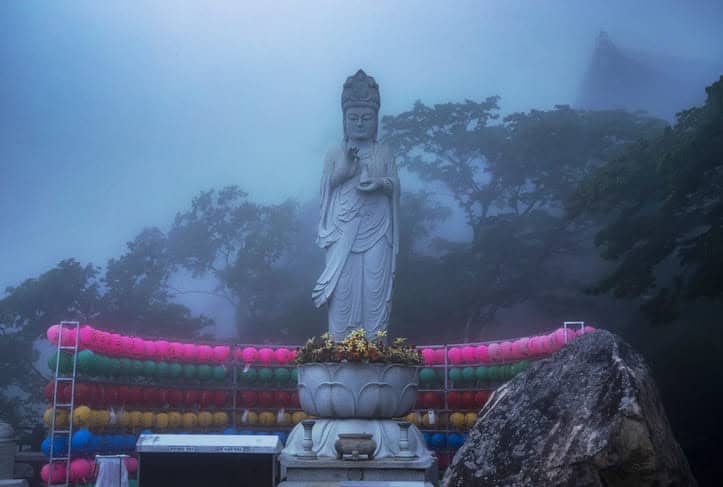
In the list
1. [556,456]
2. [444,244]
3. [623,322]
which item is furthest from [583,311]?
[556,456]

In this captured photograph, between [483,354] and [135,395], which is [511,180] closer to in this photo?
[483,354]

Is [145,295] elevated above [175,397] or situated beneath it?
elevated above

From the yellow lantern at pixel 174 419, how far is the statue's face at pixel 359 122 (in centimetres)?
498

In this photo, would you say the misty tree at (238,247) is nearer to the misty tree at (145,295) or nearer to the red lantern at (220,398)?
the misty tree at (145,295)

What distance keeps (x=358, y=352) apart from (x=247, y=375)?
401 centimetres

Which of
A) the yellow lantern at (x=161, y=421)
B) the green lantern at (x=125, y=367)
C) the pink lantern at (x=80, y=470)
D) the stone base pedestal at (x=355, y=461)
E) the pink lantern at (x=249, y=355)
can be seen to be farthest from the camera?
the pink lantern at (x=249, y=355)

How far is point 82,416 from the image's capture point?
9.95 metres

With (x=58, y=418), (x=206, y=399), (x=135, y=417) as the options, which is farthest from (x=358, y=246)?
(x=58, y=418)

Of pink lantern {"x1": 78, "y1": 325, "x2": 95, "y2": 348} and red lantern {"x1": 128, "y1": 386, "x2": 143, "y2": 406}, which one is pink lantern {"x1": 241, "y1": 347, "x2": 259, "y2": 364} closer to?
red lantern {"x1": 128, "y1": 386, "x2": 143, "y2": 406}

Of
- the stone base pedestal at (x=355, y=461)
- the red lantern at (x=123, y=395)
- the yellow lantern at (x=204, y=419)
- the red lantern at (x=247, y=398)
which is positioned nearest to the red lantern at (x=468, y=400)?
the stone base pedestal at (x=355, y=461)

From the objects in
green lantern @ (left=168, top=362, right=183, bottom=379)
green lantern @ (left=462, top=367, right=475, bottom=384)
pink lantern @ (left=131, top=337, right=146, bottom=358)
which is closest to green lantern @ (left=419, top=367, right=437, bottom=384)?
green lantern @ (left=462, top=367, right=475, bottom=384)

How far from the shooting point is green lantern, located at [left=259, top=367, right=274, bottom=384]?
1231 cm

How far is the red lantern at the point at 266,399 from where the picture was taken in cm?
1242

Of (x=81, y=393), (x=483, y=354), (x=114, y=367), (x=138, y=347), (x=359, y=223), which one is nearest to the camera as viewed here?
(x=81, y=393)
